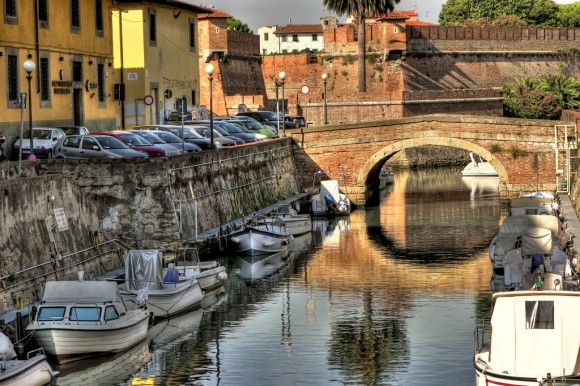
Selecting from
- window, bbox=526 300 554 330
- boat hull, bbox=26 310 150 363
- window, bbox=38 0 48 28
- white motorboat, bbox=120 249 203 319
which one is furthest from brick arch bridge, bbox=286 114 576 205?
window, bbox=526 300 554 330

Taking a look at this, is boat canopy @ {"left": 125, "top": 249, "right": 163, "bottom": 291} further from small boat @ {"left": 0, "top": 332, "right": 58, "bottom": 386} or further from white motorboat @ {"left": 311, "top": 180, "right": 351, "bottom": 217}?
white motorboat @ {"left": 311, "top": 180, "right": 351, "bottom": 217}

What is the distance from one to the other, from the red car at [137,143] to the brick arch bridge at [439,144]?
68.2ft

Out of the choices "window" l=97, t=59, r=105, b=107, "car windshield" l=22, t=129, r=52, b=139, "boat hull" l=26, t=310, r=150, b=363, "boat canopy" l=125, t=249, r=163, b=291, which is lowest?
"boat hull" l=26, t=310, r=150, b=363

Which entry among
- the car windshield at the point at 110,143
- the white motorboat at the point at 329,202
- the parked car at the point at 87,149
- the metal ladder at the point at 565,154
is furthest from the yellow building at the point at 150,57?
the metal ladder at the point at 565,154

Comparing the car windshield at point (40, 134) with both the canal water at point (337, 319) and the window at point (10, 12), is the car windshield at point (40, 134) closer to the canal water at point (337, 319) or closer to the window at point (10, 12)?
the window at point (10, 12)

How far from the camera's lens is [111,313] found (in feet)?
93.8

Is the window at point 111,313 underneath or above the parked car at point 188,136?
underneath

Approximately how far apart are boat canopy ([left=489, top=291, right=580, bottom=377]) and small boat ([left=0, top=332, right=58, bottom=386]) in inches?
353

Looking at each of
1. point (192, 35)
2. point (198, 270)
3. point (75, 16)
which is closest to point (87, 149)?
point (198, 270)

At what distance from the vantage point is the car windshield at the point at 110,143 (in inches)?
1657

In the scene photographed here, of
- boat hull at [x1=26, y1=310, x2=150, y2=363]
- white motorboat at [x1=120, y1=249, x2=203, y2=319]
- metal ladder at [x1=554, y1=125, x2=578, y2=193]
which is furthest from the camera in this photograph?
metal ladder at [x1=554, y1=125, x2=578, y2=193]

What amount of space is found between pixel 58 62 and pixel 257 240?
1025 cm

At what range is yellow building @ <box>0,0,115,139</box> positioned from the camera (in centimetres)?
4312

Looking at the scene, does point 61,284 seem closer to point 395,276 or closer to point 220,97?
point 395,276
